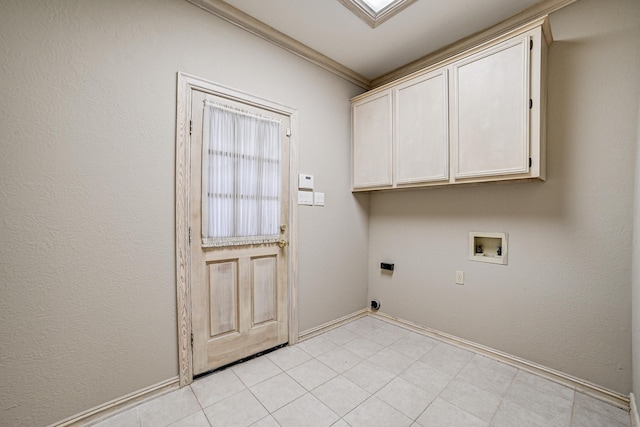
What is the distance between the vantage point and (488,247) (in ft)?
7.55

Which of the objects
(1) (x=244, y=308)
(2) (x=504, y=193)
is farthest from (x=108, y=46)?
(2) (x=504, y=193)

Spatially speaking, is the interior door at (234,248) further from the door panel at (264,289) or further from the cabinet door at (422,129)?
the cabinet door at (422,129)

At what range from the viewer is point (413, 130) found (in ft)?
7.90

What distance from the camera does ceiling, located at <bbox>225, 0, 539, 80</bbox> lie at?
6.45ft

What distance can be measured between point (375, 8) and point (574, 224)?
2168mm

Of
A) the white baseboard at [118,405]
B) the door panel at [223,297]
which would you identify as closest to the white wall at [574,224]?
the door panel at [223,297]

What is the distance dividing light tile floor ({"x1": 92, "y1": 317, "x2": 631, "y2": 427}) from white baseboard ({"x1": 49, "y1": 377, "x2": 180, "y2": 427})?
1.7 inches

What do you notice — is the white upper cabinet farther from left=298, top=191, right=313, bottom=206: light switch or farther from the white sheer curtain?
the white sheer curtain

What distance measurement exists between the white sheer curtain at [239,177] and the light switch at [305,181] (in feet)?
0.80

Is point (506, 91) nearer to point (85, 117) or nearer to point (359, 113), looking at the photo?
point (359, 113)

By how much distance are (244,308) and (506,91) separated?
257 cm

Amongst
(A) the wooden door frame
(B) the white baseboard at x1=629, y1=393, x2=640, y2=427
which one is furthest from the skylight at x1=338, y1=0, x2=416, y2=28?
(B) the white baseboard at x1=629, y1=393, x2=640, y2=427

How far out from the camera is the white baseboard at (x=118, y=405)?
1.47 m

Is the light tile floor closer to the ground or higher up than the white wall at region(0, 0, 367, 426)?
closer to the ground
